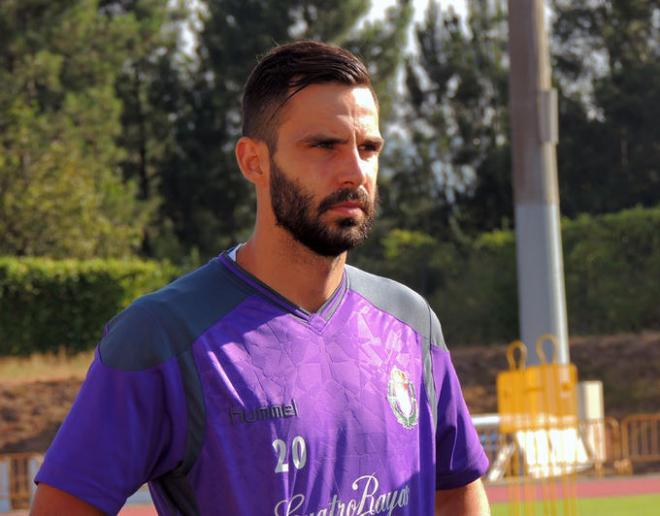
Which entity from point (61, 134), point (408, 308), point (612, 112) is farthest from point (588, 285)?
point (408, 308)

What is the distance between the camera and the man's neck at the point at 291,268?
3.01 metres

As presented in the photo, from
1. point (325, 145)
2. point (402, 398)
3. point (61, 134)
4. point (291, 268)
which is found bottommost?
point (402, 398)

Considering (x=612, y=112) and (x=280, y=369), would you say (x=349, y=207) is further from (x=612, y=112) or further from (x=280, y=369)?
(x=612, y=112)

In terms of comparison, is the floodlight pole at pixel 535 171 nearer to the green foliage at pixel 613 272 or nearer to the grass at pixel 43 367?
the grass at pixel 43 367

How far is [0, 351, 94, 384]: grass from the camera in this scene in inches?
1214

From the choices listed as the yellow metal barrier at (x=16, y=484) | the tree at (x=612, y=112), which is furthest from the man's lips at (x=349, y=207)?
the tree at (x=612, y=112)

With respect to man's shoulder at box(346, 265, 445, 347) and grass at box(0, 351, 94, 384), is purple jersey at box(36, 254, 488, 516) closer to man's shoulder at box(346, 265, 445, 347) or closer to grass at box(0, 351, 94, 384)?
man's shoulder at box(346, 265, 445, 347)

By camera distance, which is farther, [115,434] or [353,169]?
[353,169]

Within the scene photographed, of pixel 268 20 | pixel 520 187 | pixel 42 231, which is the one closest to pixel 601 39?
pixel 268 20

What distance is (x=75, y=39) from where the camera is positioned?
41906 millimetres

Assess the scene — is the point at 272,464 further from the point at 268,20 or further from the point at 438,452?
the point at 268,20

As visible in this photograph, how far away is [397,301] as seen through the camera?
3.26 metres

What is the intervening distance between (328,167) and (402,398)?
20.9 inches

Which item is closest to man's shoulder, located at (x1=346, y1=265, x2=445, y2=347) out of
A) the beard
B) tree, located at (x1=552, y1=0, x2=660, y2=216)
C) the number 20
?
the beard
